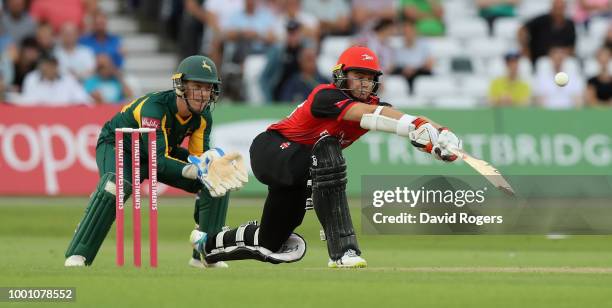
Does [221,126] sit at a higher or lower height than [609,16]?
lower

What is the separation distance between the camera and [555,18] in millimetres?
20828

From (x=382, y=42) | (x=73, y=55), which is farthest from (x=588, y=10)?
(x=73, y=55)

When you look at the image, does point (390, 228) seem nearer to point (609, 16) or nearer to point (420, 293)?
point (420, 293)

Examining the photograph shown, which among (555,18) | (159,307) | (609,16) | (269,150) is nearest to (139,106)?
(269,150)

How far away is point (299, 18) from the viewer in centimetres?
2098

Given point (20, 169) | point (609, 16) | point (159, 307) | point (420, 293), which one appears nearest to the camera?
point (159, 307)

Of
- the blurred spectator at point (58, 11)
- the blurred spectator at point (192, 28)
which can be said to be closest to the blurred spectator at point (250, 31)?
the blurred spectator at point (192, 28)

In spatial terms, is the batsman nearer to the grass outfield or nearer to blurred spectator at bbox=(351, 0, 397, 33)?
the grass outfield

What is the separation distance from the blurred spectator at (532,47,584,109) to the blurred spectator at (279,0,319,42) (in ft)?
11.5

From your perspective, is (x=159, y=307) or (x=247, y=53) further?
(x=247, y=53)

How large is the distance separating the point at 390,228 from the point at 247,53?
10.9 m

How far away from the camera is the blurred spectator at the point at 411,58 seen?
20.6 m

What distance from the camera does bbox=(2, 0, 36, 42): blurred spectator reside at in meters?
20.7

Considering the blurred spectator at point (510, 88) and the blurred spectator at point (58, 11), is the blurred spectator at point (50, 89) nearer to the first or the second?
the blurred spectator at point (58, 11)
